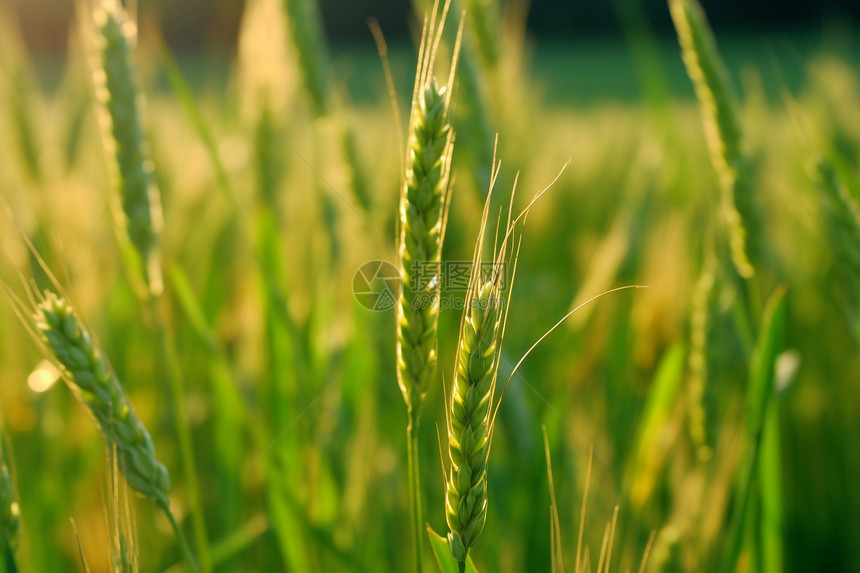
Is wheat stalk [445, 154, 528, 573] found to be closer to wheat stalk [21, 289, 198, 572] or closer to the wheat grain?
the wheat grain

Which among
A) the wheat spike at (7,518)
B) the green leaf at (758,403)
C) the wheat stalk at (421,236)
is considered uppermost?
the wheat stalk at (421,236)

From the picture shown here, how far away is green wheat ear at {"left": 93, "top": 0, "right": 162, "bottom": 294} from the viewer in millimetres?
521

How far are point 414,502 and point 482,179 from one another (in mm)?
413

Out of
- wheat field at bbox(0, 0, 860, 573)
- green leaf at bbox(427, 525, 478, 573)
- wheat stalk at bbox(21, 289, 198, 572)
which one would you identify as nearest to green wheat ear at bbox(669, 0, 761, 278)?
wheat field at bbox(0, 0, 860, 573)

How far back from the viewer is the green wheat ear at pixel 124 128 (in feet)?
1.71

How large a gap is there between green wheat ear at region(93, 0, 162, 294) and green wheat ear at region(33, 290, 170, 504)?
18cm

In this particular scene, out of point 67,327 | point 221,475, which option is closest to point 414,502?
point 67,327

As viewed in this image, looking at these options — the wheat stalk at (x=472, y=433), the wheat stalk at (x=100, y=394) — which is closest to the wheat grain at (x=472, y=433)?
the wheat stalk at (x=472, y=433)

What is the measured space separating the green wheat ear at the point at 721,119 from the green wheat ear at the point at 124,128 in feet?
1.46

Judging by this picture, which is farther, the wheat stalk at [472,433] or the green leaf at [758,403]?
the green leaf at [758,403]

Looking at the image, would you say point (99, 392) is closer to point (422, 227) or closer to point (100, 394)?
point (100, 394)

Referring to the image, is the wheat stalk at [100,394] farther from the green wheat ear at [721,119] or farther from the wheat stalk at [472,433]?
the green wheat ear at [721,119]

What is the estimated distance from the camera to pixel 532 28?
57.2 feet

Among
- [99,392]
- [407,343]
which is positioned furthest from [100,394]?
[407,343]
